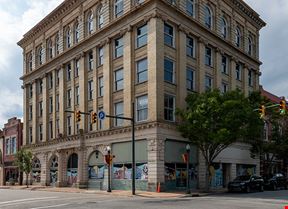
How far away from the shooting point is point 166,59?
121ft

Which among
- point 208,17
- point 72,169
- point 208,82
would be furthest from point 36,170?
point 208,17

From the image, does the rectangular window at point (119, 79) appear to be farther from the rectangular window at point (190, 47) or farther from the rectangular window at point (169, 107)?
the rectangular window at point (190, 47)

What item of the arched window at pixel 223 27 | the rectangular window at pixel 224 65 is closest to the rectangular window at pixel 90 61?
the rectangular window at pixel 224 65

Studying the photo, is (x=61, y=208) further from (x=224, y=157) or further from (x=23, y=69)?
(x=23, y=69)

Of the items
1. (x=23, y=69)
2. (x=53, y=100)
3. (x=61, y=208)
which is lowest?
(x=61, y=208)

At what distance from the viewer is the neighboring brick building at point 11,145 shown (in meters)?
60.7

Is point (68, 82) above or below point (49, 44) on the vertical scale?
below

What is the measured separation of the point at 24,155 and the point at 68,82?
411 inches

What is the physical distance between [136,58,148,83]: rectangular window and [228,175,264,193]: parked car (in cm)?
1171

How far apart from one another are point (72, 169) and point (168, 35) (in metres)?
18.6

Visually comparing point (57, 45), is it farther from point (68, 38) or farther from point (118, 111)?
point (118, 111)

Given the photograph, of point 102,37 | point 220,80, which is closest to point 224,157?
point 220,80

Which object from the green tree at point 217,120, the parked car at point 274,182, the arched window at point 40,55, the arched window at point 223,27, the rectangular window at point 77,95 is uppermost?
the arched window at point 223,27

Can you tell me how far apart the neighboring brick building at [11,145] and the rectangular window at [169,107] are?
30737mm
